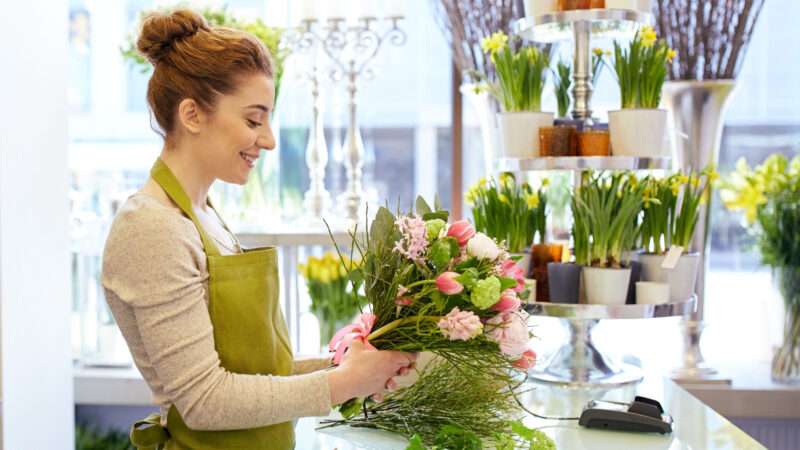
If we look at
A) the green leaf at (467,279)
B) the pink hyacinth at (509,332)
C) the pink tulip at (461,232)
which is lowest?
the pink hyacinth at (509,332)

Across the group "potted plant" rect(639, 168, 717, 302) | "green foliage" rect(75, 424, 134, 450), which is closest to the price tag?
"potted plant" rect(639, 168, 717, 302)

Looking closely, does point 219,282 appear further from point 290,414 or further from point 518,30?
point 518,30

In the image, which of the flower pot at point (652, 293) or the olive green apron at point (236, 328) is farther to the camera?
the flower pot at point (652, 293)

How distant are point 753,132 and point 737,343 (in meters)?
0.78

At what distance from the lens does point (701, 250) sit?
2676 mm

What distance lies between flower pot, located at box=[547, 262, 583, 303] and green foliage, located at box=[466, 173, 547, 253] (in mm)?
124

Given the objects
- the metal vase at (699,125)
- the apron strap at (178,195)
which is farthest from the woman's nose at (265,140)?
the metal vase at (699,125)

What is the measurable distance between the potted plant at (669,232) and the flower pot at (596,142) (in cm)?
13

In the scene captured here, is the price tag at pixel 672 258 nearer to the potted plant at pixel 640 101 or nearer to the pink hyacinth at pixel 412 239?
the potted plant at pixel 640 101

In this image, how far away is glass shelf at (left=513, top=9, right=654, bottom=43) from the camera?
205 cm

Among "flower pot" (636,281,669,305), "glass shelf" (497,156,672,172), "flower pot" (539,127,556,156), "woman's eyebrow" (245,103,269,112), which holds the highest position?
"woman's eyebrow" (245,103,269,112)

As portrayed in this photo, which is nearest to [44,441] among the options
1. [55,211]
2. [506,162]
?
[55,211]

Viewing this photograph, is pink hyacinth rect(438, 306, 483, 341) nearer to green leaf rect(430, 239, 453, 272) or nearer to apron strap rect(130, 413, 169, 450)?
green leaf rect(430, 239, 453, 272)

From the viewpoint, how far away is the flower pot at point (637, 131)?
6.73 ft
